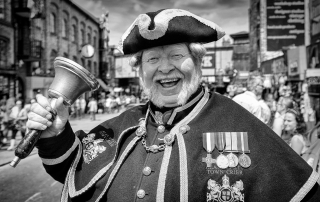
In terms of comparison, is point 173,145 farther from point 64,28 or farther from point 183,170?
point 64,28

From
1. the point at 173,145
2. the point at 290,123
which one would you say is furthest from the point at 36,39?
the point at 173,145

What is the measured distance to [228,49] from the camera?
44.6 meters

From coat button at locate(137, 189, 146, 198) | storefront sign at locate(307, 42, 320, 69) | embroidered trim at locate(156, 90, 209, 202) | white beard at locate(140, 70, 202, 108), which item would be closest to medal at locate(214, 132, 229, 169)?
embroidered trim at locate(156, 90, 209, 202)

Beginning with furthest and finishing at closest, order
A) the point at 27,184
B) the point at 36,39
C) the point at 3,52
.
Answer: the point at 36,39 < the point at 3,52 < the point at 27,184

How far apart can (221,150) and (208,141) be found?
10 cm

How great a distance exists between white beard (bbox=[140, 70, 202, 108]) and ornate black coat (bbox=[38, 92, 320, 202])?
86 millimetres

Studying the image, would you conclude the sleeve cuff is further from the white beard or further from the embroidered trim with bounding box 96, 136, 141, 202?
the white beard

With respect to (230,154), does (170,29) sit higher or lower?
higher

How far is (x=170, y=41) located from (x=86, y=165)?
3.42 ft

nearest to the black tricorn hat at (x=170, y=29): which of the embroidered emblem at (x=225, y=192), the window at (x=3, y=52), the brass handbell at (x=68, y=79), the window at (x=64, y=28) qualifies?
the brass handbell at (x=68, y=79)

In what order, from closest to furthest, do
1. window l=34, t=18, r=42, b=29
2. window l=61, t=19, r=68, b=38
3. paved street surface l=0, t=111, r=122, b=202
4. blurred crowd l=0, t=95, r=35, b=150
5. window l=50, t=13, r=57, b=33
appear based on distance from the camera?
paved street surface l=0, t=111, r=122, b=202
blurred crowd l=0, t=95, r=35, b=150
window l=34, t=18, r=42, b=29
window l=50, t=13, r=57, b=33
window l=61, t=19, r=68, b=38

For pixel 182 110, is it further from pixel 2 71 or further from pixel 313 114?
pixel 2 71

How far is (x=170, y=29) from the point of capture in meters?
2.08

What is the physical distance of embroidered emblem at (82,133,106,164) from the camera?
7.13 feet
